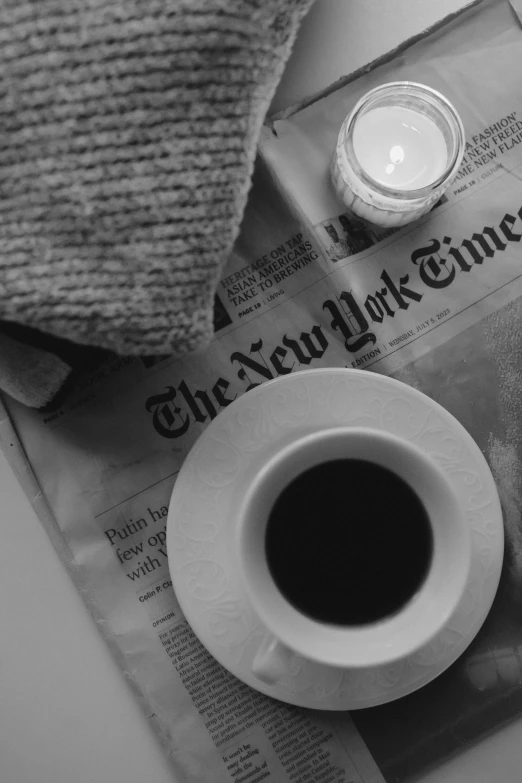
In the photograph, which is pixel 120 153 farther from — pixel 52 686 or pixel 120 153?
pixel 52 686

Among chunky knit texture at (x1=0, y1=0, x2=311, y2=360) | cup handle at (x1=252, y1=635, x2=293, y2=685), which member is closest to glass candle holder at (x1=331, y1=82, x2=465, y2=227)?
chunky knit texture at (x1=0, y1=0, x2=311, y2=360)

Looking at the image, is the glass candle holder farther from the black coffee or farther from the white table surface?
the white table surface

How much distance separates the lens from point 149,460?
1.51 ft

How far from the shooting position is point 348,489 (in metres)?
0.42

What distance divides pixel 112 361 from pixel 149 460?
0.08 metres

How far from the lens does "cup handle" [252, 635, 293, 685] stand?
0.37m

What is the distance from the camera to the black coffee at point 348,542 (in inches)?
16.2

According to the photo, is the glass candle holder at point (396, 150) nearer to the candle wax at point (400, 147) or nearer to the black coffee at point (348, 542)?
the candle wax at point (400, 147)

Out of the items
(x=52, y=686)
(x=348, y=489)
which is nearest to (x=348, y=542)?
(x=348, y=489)

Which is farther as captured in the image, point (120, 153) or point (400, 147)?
point (400, 147)

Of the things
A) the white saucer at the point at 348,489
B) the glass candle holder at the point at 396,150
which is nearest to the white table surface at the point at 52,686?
the white saucer at the point at 348,489

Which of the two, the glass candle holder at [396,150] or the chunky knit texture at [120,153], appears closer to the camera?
the chunky knit texture at [120,153]

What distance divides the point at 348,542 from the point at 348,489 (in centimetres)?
4

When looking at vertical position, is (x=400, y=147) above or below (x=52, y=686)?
above
